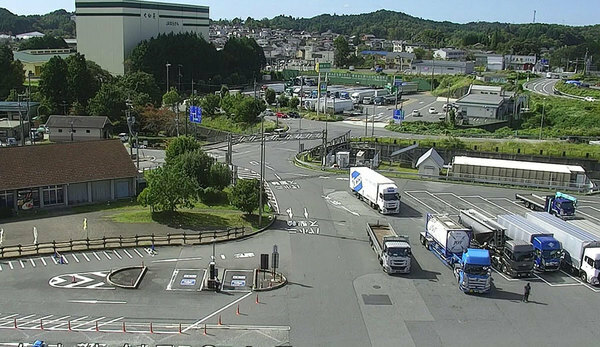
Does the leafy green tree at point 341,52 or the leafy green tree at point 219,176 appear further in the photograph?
the leafy green tree at point 341,52

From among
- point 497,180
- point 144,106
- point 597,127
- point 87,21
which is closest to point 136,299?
point 497,180

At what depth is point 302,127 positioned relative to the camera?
2837 inches

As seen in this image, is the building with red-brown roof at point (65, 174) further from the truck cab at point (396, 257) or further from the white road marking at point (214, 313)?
the truck cab at point (396, 257)

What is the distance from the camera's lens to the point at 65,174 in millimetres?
35844

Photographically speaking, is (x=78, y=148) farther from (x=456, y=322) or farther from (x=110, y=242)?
(x=456, y=322)

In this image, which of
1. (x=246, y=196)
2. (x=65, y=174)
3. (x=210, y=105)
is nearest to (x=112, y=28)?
(x=210, y=105)

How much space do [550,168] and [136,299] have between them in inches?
1388

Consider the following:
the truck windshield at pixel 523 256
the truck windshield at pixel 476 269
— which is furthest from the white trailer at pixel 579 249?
the truck windshield at pixel 476 269

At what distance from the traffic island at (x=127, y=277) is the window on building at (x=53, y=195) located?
40.7ft

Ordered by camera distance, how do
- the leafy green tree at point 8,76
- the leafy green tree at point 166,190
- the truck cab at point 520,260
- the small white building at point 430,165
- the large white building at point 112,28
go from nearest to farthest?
the truck cab at point 520,260 → the leafy green tree at point 166,190 → the small white building at point 430,165 → the leafy green tree at point 8,76 → the large white building at point 112,28

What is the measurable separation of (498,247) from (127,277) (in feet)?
59.6

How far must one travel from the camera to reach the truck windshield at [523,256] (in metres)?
26.6

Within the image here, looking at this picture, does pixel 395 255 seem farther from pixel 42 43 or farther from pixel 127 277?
pixel 42 43

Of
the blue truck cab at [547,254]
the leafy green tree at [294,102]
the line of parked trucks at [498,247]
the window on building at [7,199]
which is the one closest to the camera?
the line of parked trucks at [498,247]
